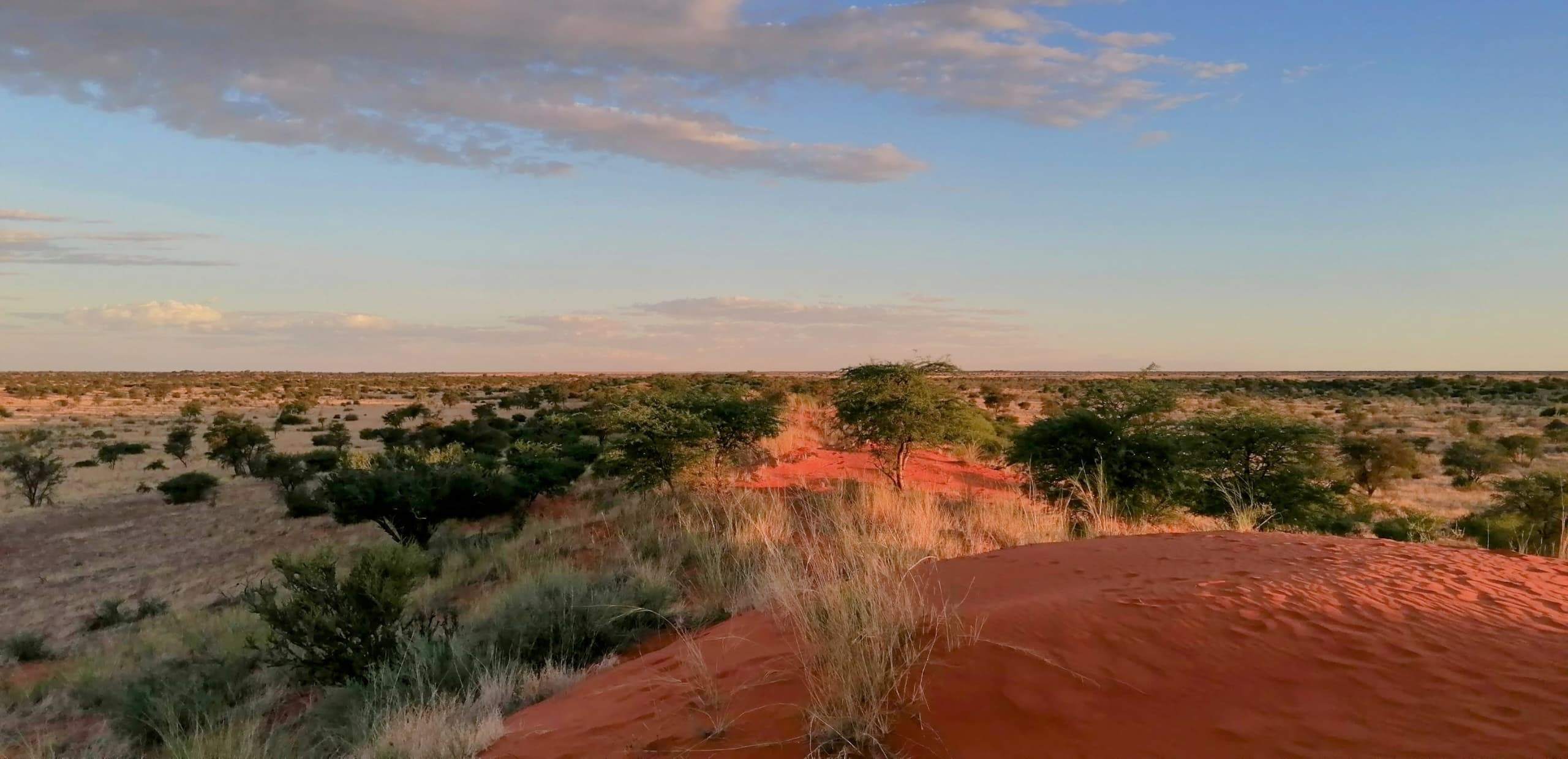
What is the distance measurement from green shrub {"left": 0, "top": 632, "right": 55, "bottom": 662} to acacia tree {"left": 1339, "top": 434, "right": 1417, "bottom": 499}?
27.0m

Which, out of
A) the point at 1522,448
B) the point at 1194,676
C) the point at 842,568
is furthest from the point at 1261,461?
the point at 1522,448

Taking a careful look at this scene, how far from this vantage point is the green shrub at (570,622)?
25.0 feet

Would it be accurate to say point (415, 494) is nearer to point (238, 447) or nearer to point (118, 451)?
point (238, 447)

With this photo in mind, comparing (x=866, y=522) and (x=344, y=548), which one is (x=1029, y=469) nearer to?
(x=866, y=522)

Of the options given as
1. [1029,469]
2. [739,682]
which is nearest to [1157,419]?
[1029,469]

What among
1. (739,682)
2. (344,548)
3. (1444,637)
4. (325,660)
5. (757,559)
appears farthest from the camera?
(344,548)

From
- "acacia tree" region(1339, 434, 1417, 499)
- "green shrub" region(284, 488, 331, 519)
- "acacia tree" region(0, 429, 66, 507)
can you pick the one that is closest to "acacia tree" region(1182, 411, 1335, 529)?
"acacia tree" region(1339, 434, 1417, 499)

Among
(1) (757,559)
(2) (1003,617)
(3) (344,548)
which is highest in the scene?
(2) (1003,617)

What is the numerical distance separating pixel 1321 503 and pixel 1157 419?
298 cm

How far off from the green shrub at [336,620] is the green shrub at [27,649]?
590 cm

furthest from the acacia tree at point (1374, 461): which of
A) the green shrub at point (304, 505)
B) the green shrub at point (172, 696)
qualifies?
the green shrub at point (304, 505)

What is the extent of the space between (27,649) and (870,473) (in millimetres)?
15555

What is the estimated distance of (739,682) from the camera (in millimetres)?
5039

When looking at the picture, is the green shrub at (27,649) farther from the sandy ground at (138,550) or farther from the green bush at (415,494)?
the green bush at (415,494)
